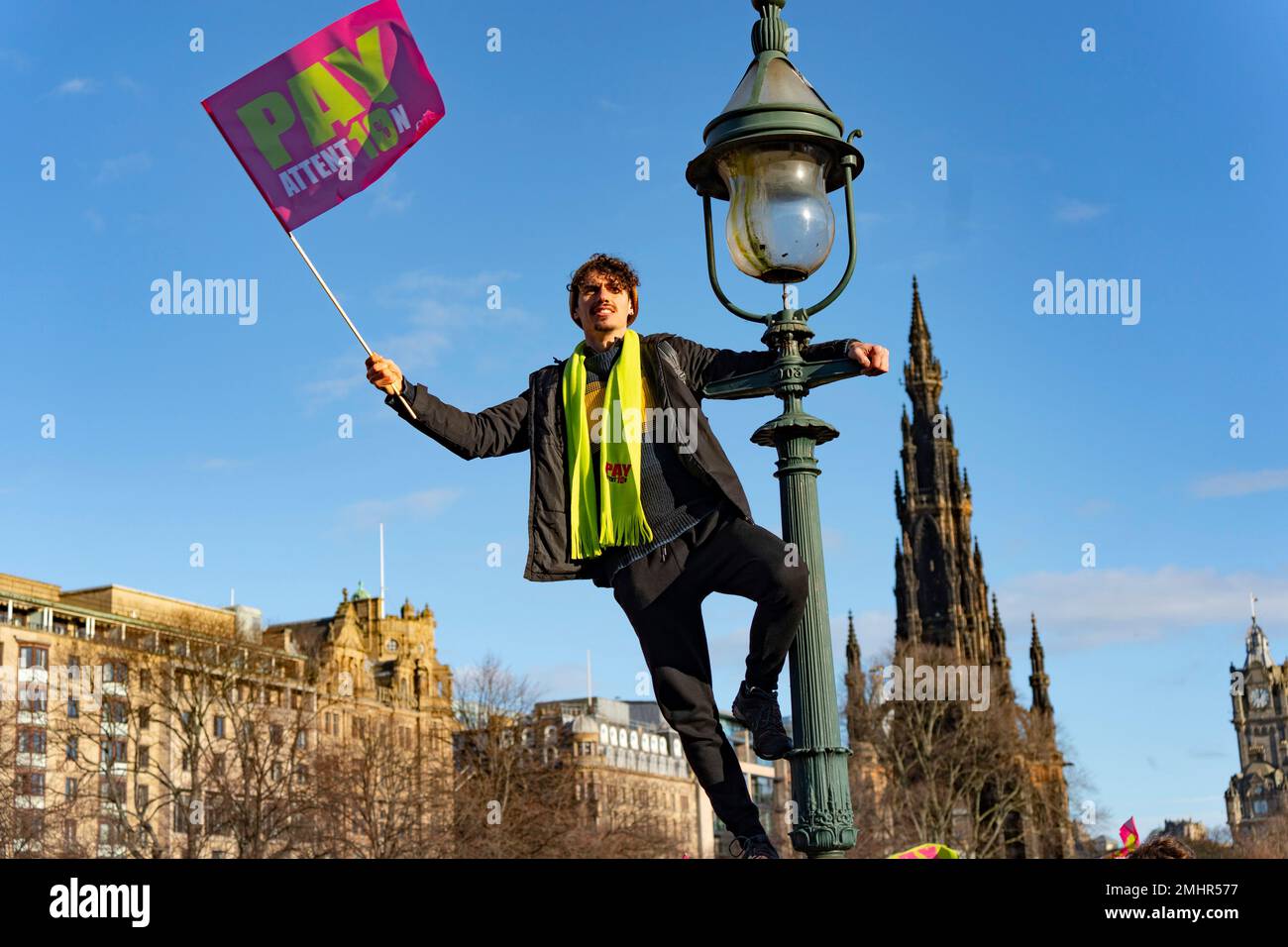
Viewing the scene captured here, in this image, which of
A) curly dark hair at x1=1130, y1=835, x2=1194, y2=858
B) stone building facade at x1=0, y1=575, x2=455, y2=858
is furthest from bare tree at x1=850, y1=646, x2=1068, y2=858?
curly dark hair at x1=1130, y1=835, x2=1194, y2=858

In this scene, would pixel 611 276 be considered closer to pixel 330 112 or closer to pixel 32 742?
pixel 330 112

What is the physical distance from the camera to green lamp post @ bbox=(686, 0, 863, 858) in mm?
6270

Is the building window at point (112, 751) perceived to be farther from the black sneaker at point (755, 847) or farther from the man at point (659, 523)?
the black sneaker at point (755, 847)

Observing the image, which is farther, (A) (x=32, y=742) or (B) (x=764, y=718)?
(A) (x=32, y=742)

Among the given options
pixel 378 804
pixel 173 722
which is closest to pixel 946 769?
pixel 378 804

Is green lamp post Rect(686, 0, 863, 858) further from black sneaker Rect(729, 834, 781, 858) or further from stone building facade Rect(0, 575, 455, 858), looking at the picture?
stone building facade Rect(0, 575, 455, 858)

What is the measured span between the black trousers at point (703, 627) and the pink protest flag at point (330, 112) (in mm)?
2116

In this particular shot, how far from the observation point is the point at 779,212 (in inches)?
280

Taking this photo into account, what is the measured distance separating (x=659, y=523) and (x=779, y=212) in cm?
161

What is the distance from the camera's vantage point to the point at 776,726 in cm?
646

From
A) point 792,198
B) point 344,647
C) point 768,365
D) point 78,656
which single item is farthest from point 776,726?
point 344,647
